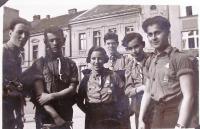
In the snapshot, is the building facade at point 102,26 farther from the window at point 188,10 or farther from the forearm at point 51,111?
the forearm at point 51,111

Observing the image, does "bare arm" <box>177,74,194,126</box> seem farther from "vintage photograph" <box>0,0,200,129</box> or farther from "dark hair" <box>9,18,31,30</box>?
"dark hair" <box>9,18,31,30</box>

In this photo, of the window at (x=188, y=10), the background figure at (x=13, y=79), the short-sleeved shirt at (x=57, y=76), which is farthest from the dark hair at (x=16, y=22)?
the window at (x=188, y=10)

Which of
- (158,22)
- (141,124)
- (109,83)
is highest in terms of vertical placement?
(158,22)

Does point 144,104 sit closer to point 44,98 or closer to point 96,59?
point 96,59

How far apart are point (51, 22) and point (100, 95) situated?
69 centimetres

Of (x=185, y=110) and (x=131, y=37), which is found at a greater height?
(x=131, y=37)

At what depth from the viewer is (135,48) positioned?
279 centimetres

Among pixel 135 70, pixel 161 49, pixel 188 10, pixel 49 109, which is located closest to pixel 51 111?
pixel 49 109

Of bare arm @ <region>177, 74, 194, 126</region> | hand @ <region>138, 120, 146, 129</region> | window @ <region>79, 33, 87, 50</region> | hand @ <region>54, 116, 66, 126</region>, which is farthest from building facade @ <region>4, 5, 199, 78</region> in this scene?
hand @ <region>138, 120, 146, 129</region>

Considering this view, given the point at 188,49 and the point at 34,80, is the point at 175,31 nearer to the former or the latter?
the point at 188,49

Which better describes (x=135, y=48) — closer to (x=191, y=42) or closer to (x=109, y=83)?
(x=109, y=83)

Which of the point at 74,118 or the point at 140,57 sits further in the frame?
the point at 140,57

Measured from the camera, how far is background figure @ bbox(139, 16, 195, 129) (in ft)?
8.82

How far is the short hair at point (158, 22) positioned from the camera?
2756 mm
